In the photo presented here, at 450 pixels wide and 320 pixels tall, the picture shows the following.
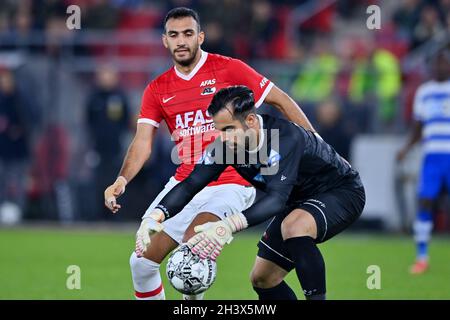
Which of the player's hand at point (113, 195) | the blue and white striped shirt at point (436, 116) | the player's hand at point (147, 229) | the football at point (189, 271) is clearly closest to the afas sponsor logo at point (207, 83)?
the player's hand at point (113, 195)

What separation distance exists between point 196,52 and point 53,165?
32.4ft

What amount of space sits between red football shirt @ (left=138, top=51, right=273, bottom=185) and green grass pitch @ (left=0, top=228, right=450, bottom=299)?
1.70 meters

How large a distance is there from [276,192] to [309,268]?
56 cm

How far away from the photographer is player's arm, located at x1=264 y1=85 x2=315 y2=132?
7727 mm

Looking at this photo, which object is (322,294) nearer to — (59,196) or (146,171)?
(146,171)

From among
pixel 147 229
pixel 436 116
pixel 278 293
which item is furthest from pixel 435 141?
pixel 147 229

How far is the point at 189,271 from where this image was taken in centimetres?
686

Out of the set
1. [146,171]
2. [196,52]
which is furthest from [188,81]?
[146,171]

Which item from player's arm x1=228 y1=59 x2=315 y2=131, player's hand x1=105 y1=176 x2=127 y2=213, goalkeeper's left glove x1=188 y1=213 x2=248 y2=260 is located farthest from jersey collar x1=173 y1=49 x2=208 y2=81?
goalkeeper's left glove x1=188 y1=213 x2=248 y2=260

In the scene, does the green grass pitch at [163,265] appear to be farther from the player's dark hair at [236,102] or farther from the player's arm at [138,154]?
the player's dark hair at [236,102]

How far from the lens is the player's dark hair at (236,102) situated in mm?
6652

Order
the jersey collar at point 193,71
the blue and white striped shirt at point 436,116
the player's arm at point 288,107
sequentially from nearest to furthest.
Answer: the player's arm at point 288,107 < the jersey collar at point 193,71 < the blue and white striped shirt at point 436,116

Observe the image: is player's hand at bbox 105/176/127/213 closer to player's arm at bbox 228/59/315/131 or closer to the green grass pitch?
player's arm at bbox 228/59/315/131

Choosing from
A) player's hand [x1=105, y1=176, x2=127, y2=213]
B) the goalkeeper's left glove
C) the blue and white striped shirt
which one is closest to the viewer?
the goalkeeper's left glove
